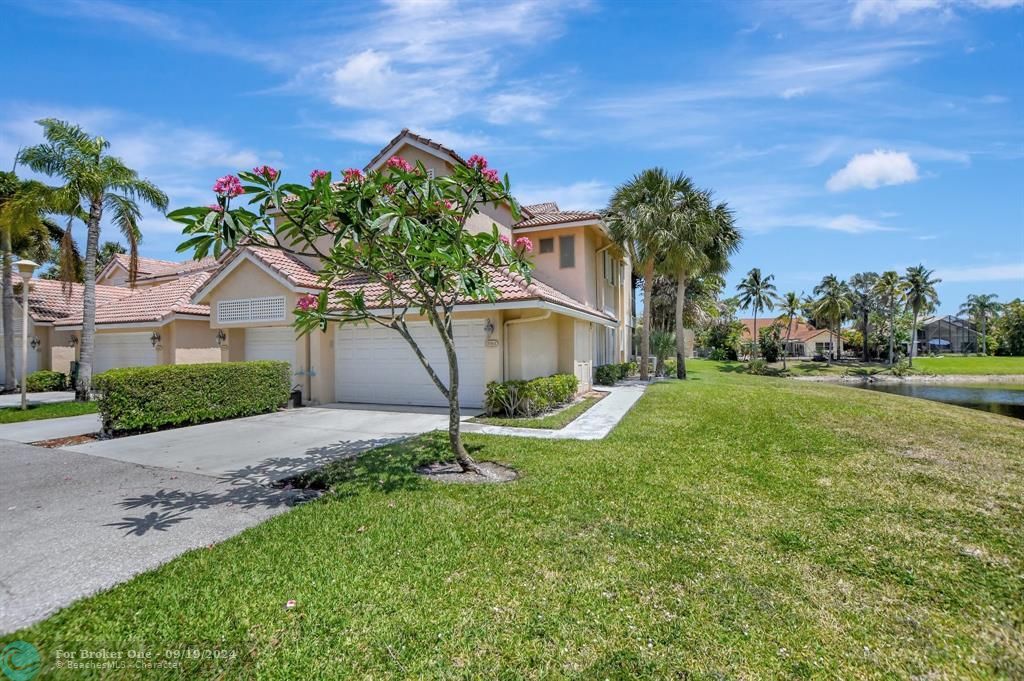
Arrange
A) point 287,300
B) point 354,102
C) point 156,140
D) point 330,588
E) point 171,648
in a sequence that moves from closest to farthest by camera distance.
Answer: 1. point 171,648
2. point 330,588
3. point 354,102
4. point 156,140
5. point 287,300

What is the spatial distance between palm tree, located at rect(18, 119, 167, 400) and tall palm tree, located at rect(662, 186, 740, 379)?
2147 centimetres

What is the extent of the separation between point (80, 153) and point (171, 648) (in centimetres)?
1774

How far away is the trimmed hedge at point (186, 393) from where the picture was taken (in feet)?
32.4

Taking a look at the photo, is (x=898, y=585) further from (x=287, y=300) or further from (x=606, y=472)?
(x=287, y=300)

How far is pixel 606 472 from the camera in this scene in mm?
6922

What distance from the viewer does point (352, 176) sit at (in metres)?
5.83

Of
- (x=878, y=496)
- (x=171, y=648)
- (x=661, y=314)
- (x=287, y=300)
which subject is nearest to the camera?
(x=171, y=648)

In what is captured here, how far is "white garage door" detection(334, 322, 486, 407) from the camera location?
1348 centimetres

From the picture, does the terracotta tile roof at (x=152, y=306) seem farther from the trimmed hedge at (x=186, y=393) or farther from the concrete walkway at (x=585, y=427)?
the concrete walkway at (x=585, y=427)

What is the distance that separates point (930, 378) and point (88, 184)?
64498mm

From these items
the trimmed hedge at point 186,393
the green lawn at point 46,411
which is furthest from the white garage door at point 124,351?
the trimmed hedge at point 186,393

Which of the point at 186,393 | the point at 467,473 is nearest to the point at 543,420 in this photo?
the point at 467,473

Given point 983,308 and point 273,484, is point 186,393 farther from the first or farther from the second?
point 983,308

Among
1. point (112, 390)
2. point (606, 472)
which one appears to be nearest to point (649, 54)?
point (606, 472)
